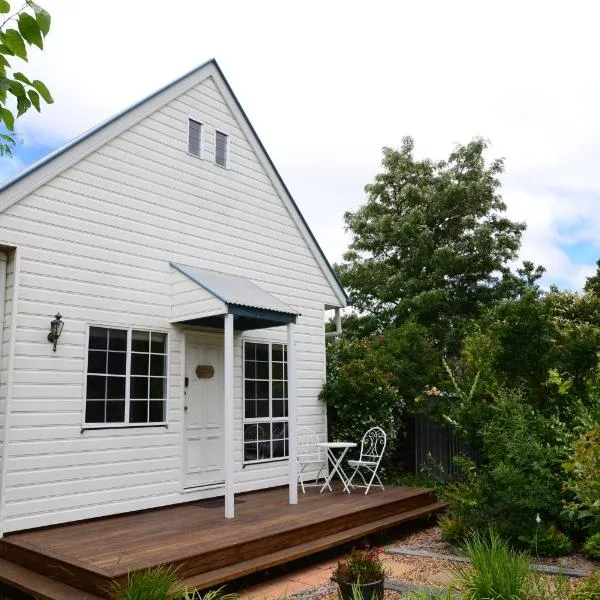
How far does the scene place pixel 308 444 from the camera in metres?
9.73

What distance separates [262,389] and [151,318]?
7.83 ft

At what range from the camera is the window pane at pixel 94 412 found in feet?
22.8

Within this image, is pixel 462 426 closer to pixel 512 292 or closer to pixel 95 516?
pixel 95 516

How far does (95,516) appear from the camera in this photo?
6828 mm

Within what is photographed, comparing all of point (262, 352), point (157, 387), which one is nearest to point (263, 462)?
point (262, 352)

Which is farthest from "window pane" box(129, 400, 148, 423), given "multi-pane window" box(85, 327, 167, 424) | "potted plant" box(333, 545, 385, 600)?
"potted plant" box(333, 545, 385, 600)

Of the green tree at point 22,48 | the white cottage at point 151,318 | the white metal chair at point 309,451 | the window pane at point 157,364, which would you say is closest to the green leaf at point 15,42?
the green tree at point 22,48

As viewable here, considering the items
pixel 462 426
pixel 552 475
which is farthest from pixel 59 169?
pixel 552 475

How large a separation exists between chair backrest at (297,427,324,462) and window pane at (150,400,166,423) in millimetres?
2828

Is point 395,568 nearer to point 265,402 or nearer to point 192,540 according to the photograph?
point 192,540

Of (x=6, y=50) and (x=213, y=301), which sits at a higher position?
(x=6, y=50)

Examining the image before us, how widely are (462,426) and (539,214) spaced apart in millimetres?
16022

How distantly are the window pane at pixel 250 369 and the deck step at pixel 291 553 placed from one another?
9.46 feet

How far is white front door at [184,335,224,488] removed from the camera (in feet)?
26.7
